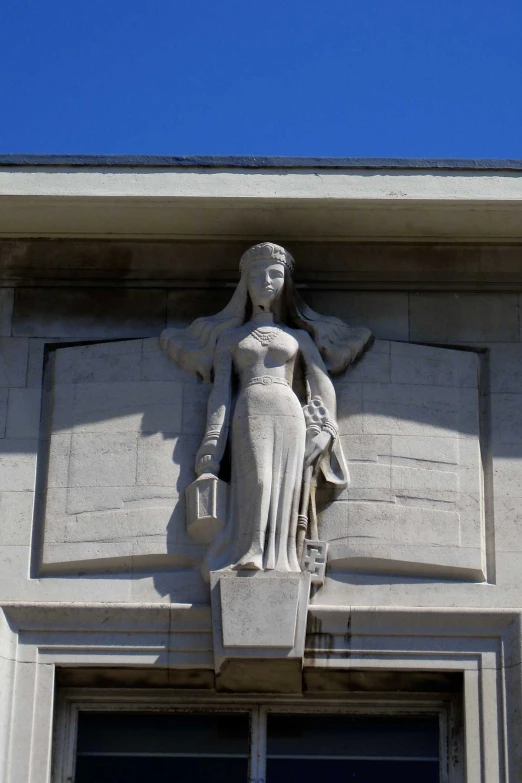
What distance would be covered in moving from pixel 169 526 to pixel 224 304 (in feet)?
5.25

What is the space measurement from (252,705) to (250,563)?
2.90 ft

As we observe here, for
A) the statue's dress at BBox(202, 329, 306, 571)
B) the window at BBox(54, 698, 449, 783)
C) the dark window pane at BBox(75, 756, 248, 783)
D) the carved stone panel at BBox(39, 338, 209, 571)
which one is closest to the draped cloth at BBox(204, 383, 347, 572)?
the statue's dress at BBox(202, 329, 306, 571)

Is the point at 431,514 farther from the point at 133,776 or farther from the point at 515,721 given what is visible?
the point at 133,776

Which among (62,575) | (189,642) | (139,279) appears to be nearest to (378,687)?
(189,642)

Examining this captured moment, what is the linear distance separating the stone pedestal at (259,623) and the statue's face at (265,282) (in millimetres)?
1772

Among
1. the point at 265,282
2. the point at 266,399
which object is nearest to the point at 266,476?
the point at 266,399

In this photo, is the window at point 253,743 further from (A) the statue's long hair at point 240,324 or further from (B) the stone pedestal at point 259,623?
(A) the statue's long hair at point 240,324

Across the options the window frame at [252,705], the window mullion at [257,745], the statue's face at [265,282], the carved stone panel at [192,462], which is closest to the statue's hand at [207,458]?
the carved stone panel at [192,462]

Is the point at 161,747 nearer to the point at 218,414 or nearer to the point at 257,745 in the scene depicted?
the point at 257,745

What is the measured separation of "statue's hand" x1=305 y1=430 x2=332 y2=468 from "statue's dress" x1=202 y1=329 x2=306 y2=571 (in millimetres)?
43

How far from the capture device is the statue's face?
12.1 metres

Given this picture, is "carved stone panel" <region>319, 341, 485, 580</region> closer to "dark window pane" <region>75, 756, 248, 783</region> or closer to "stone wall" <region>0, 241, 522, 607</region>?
"stone wall" <region>0, 241, 522, 607</region>

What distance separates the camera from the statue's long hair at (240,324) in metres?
12.1

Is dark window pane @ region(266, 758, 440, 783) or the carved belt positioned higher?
the carved belt
